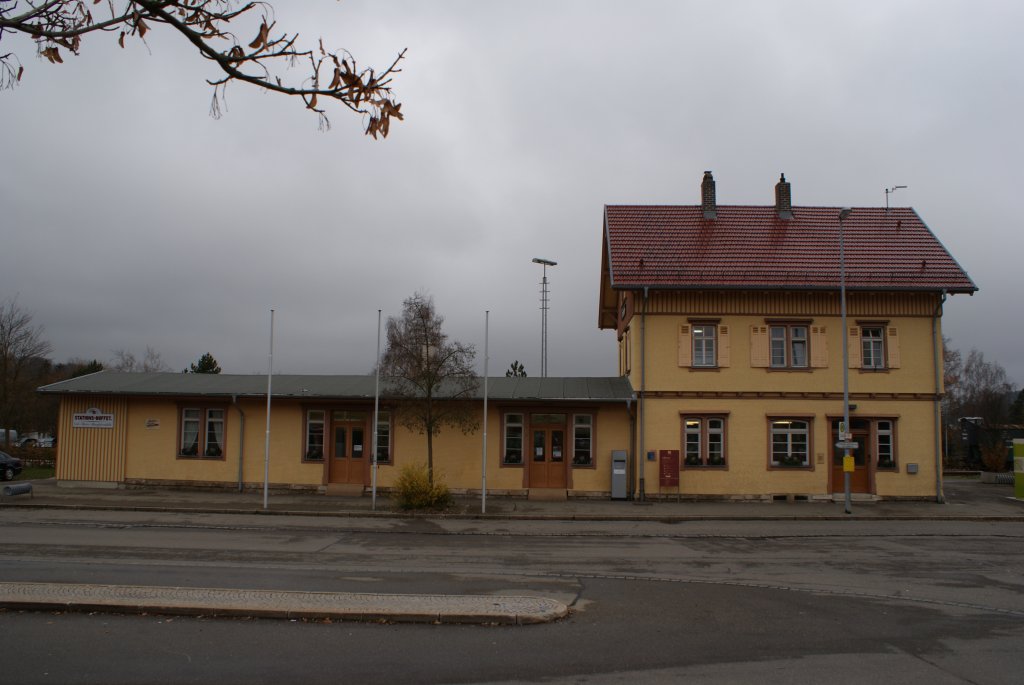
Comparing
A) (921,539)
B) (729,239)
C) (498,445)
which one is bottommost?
(921,539)

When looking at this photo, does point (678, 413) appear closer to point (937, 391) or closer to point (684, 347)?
point (684, 347)

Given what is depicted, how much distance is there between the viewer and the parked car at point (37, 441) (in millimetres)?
56947

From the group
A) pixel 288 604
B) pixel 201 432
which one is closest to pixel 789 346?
pixel 288 604

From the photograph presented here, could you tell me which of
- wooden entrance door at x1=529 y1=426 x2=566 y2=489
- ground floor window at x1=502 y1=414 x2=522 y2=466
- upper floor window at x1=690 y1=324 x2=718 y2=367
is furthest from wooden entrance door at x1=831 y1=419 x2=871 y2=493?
ground floor window at x1=502 y1=414 x2=522 y2=466

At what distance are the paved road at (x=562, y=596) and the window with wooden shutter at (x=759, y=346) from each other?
21.2 ft

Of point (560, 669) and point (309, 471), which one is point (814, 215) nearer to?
point (309, 471)

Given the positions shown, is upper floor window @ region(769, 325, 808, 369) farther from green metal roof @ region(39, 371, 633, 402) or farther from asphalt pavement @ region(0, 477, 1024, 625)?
green metal roof @ region(39, 371, 633, 402)

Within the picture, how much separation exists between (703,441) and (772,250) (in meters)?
7.40

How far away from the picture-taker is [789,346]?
83.1 feet

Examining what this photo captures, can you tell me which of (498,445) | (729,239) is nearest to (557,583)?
(498,445)

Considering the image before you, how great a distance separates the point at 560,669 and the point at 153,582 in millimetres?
6922

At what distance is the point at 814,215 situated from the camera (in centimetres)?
2877

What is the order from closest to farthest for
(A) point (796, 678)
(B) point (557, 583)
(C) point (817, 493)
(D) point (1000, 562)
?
(A) point (796, 678) < (B) point (557, 583) < (D) point (1000, 562) < (C) point (817, 493)

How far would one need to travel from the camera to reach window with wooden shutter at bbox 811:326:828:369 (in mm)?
25125
